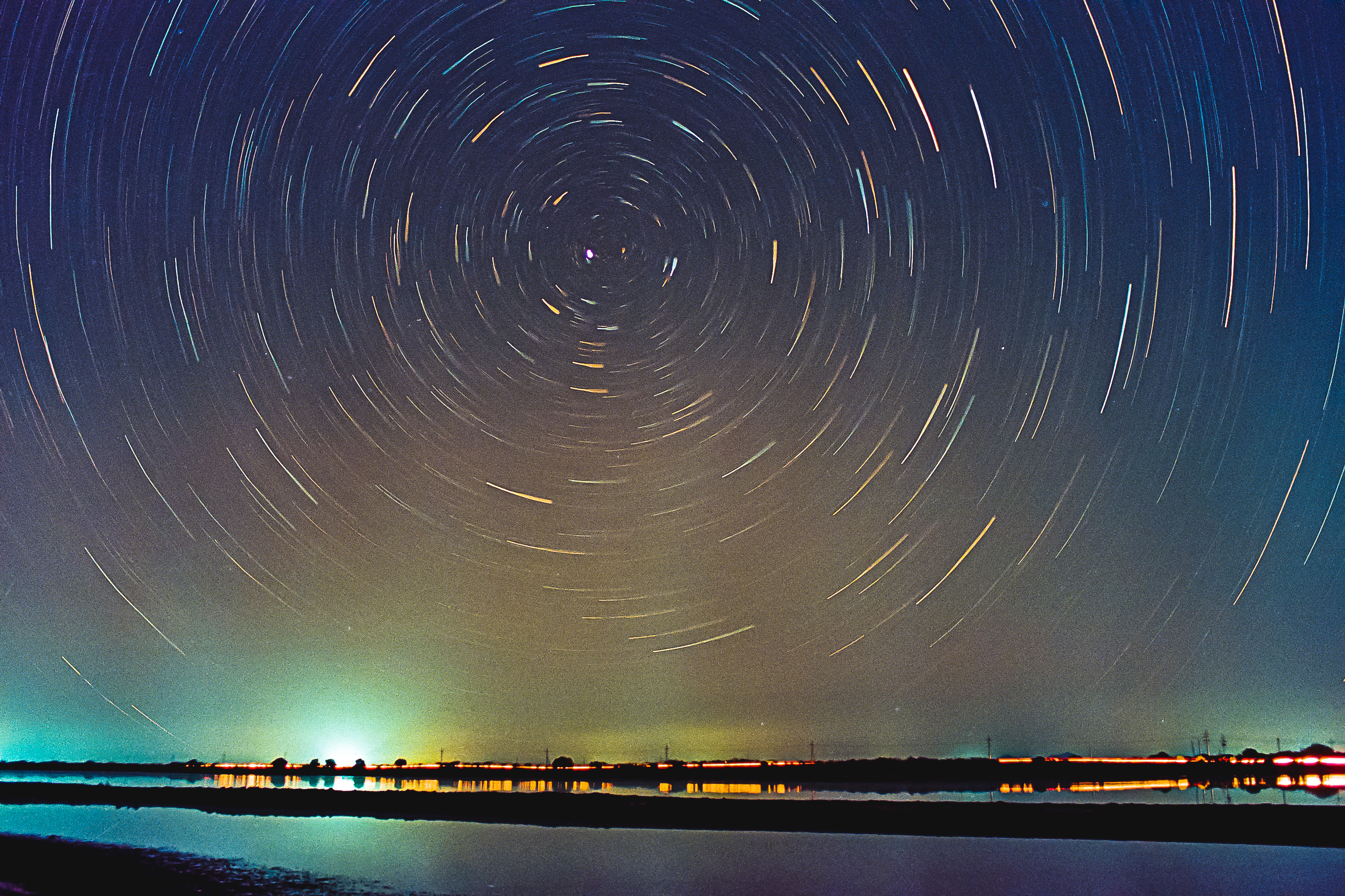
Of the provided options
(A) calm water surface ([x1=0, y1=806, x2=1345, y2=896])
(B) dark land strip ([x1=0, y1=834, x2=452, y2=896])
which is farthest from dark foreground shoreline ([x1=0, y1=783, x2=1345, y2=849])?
(B) dark land strip ([x1=0, y1=834, x2=452, y2=896])

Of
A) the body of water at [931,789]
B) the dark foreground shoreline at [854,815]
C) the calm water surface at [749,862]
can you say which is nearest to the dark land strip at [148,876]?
the calm water surface at [749,862]

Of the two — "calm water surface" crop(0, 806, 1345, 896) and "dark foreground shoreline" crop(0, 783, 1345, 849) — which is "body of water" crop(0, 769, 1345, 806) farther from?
"calm water surface" crop(0, 806, 1345, 896)

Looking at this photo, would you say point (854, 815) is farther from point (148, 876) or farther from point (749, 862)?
point (148, 876)

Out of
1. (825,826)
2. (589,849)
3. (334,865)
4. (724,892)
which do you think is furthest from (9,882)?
(825,826)

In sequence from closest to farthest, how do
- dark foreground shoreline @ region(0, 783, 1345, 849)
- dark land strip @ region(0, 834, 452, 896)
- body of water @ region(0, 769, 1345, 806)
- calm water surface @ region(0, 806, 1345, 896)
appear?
calm water surface @ region(0, 806, 1345, 896) < dark land strip @ region(0, 834, 452, 896) < dark foreground shoreline @ region(0, 783, 1345, 849) < body of water @ region(0, 769, 1345, 806)

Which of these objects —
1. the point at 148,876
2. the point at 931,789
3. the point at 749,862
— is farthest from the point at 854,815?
the point at 931,789

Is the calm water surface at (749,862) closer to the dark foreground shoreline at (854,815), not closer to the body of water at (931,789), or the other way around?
the dark foreground shoreline at (854,815)
